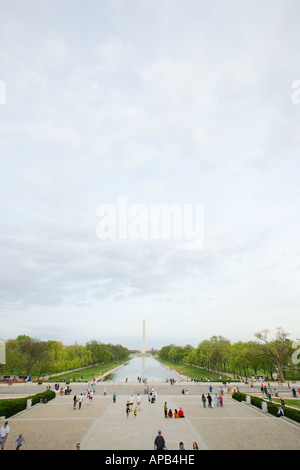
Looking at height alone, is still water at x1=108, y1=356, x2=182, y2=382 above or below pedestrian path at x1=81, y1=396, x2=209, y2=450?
below

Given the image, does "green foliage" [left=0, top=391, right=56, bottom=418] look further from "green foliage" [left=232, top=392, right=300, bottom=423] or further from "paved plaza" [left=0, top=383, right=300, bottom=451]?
"green foliage" [left=232, top=392, right=300, bottom=423]

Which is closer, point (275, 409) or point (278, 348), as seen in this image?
point (275, 409)

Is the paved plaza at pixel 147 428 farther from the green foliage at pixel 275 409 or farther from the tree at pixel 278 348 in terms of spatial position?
the tree at pixel 278 348

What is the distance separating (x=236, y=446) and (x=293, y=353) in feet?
172

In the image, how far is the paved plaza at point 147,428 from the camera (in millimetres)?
16953

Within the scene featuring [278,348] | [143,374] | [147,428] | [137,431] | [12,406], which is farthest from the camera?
[143,374]

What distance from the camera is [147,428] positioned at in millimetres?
20391

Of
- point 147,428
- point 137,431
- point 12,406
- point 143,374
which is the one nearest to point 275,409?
point 147,428

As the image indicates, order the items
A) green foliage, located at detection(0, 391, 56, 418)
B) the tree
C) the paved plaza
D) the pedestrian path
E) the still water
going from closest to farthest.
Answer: the pedestrian path < the paved plaza < green foliage, located at detection(0, 391, 56, 418) < the tree < the still water

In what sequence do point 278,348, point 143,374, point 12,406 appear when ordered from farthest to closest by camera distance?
1. point 143,374
2. point 278,348
3. point 12,406

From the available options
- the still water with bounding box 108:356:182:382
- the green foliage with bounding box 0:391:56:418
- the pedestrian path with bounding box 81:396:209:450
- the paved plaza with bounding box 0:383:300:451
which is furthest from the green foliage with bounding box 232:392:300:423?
the still water with bounding box 108:356:182:382

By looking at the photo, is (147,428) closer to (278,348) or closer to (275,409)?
(275,409)

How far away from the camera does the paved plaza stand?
17.0m
